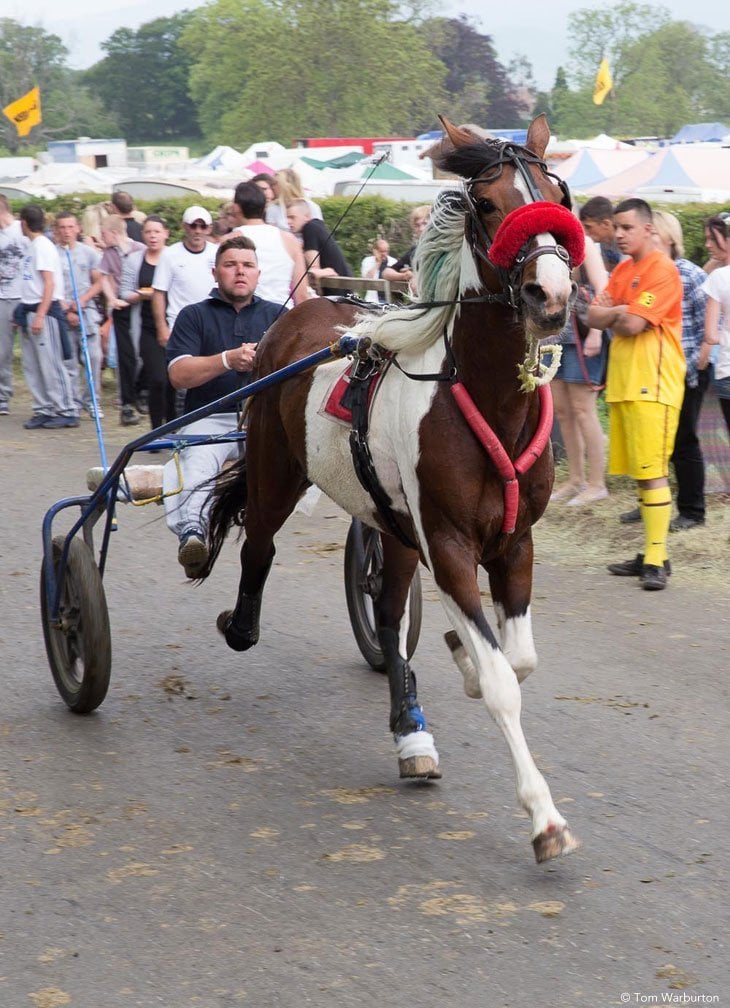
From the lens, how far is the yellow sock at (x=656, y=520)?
6.98 meters

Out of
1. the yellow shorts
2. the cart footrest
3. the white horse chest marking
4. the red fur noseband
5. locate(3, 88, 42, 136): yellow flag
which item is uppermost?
locate(3, 88, 42, 136): yellow flag

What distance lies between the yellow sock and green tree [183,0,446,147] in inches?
2958

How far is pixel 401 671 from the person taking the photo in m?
4.67

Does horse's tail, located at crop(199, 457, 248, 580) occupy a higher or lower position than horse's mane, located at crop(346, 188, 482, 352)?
lower

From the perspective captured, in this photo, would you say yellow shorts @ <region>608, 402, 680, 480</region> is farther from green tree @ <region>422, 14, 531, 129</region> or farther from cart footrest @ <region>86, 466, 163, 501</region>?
green tree @ <region>422, 14, 531, 129</region>

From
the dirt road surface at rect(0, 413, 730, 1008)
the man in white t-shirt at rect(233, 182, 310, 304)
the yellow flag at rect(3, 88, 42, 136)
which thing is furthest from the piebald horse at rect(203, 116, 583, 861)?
the yellow flag at rect(3, 88, 42, 136)

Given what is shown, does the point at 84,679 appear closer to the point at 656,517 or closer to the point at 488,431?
the point at 488,431

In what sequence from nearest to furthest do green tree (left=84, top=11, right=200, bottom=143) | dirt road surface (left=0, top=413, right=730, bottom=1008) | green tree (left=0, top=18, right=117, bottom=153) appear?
dirt road surface (left=0, top=413, right=730, bottom=1008), green tree (left=0, top=18, right=117, bottom=153), green tree (left=84, top=11, right=200, bottom=143)

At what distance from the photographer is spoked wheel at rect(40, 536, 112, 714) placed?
500cm

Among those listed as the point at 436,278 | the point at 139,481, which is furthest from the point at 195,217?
the point at 436,278

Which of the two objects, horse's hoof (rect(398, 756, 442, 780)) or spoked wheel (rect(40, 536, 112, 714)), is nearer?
horse's hoof (rect(398, 756, 442, 780))

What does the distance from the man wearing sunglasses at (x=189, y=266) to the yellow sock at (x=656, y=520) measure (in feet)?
12.4

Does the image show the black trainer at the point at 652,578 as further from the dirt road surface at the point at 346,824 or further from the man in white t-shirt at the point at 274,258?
the man in white t-shirt at the point at 274,258

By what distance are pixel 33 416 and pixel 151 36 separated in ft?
466
